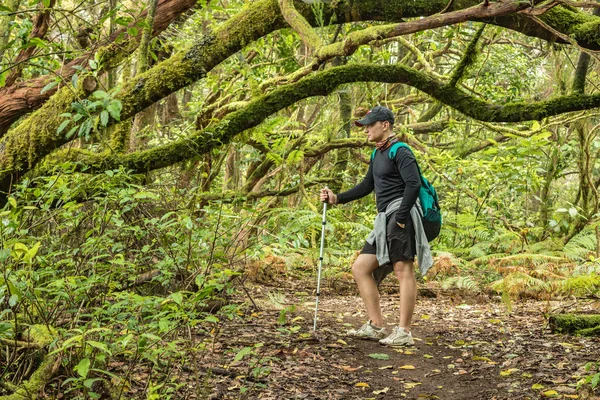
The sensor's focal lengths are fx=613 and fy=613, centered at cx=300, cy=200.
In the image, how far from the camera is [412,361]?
603 cm

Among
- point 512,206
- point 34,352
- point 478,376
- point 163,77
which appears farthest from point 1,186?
point 512,206

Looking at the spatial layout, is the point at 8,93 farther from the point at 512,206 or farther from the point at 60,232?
the point at 512,206

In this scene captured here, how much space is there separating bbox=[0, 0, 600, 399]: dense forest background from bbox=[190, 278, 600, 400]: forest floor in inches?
7.4

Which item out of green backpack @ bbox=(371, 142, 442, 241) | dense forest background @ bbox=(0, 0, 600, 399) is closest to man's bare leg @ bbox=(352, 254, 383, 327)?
green backpack @ bbox=(371, 142, 442, 241)

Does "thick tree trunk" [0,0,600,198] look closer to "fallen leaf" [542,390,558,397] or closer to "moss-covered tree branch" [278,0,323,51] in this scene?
"moss-covered tree branch" [278,0,323,51]

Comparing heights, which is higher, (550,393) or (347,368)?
(550,393)

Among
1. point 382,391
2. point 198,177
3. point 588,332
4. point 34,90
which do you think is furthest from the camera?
point 198,177

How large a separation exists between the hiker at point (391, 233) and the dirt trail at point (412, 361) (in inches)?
12.4

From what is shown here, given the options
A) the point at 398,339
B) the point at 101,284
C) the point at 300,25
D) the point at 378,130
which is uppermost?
the point at 300,25

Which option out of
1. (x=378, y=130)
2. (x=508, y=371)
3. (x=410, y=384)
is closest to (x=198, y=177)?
(x=378, y=130)

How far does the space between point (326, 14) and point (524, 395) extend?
4328 mm

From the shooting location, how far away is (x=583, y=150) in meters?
9.80

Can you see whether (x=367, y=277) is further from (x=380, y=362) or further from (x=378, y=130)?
(x=378, y=130)

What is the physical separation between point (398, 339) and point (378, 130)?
2237mm
